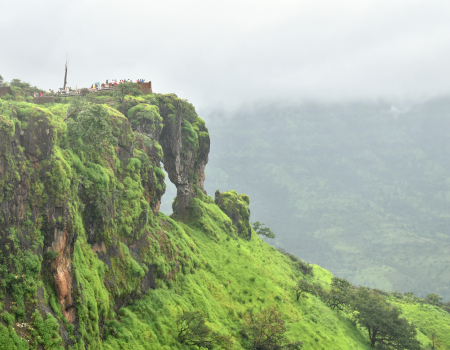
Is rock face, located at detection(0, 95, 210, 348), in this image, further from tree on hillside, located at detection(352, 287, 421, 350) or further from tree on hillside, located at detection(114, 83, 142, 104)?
tree on hillside, located at detection(352, 287, 421, 350)

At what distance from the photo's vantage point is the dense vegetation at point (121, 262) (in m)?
19.0

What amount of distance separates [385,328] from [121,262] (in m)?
47.8

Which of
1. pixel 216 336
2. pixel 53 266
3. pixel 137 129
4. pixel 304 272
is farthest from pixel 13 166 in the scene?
pixel 304 272

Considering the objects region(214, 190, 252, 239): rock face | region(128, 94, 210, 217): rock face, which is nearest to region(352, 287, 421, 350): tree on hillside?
region(214, 190, 252, 239): rock face

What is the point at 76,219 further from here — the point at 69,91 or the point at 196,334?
the point at 69,91

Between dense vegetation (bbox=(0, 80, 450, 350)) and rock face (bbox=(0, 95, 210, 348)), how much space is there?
3.7 inches

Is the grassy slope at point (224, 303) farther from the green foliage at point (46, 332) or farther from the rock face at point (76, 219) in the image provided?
the green foliage at point (46, 332)

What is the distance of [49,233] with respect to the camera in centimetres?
2080

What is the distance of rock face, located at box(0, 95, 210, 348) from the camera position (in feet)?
61.3

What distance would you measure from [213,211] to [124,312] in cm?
3883

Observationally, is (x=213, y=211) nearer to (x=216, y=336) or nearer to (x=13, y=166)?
(x=216, y=336)

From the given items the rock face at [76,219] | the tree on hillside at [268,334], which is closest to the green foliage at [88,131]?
the rock face at [76,219]

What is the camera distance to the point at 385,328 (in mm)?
53688

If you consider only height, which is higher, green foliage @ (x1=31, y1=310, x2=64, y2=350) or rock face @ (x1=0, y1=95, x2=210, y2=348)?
rock face @ (x1=0, y1=95, x2=210, y2=348)
